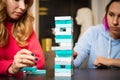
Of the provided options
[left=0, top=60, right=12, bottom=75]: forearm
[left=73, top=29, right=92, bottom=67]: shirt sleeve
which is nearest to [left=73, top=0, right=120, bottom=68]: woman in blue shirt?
[left=73, top=29, right=92, bottom=67]: shirt sleeve

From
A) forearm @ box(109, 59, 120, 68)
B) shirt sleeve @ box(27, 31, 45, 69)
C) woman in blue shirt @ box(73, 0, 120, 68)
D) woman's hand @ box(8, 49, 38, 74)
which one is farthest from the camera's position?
woman in blue shirt @ box(73, 0, 120, 68)

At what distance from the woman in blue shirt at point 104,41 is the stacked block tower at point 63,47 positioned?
70 cm

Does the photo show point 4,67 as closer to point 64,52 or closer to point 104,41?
point 64,52

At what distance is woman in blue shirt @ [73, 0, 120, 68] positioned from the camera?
1.66m

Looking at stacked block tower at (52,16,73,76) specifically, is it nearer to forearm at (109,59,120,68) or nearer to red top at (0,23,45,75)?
red top at (0,23,45,75)

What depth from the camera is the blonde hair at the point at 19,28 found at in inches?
45.1

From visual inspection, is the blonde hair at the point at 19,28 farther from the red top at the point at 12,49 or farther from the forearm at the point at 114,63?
the forearm at the point at 114,63

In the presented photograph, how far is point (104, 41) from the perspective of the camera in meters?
1.75

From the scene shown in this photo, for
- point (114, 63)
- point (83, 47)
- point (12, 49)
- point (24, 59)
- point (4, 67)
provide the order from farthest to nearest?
point (83, 47), point (114, 63), point (12, 49), point (4, 67), point (24, 59)

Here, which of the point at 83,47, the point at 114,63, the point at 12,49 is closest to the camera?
the point at 12,49

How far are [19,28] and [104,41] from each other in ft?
2.51

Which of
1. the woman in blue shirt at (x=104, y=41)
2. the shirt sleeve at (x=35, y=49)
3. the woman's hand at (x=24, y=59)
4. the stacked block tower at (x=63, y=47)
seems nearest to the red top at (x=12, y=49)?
the shirt sleeve at (x=35, y=49)

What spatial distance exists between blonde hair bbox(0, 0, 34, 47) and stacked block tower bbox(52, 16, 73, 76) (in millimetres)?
330

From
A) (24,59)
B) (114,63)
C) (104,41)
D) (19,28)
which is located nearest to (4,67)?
(24,59)
